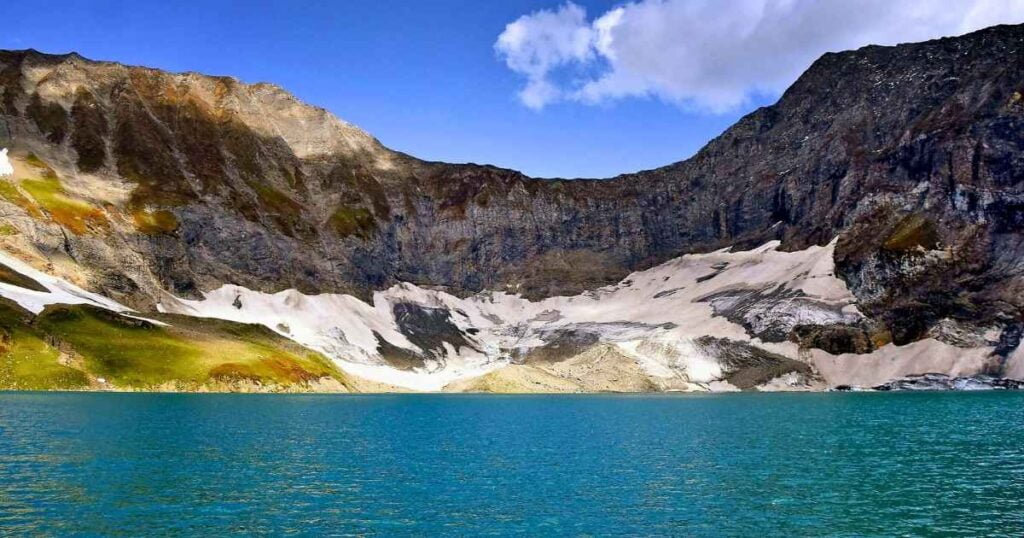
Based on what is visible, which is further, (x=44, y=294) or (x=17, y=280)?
(x=17, y=280)

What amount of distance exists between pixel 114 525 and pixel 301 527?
7801mm

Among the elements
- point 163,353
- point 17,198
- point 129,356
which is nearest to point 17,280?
point 129,356

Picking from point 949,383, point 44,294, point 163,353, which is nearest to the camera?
point 163,353

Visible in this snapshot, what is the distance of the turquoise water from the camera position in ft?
114

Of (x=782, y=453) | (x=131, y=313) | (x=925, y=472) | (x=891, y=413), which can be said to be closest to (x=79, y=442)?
(x=782, y=453)

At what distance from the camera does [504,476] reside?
48.1m

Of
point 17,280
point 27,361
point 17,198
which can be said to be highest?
point 17,198

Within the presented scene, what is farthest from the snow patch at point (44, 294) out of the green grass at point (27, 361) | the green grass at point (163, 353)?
the green grass at point (27, 361)

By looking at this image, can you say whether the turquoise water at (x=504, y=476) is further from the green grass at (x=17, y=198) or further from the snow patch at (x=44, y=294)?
the green grass at (x=17, y=198)

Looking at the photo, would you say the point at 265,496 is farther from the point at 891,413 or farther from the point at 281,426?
the point at 891,413

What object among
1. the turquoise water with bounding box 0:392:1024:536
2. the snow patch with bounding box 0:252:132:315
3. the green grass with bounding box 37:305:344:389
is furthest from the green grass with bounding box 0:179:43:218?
the turquoise water with bounding box 0:392:1024:536

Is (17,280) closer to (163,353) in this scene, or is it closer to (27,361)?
(27,361)

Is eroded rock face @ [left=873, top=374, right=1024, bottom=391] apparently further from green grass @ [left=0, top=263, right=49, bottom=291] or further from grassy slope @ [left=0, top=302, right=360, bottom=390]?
green grass @ [left=0, top=263, right=49, bottom=291]

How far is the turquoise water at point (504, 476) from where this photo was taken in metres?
34.6
